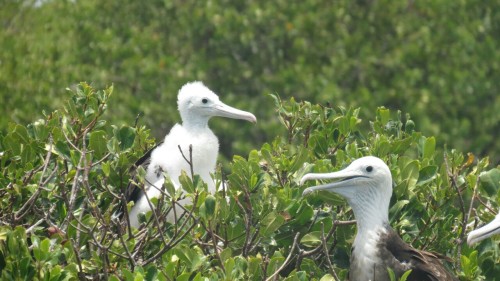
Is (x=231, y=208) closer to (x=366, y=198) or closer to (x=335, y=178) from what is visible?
(x=335, y=178)

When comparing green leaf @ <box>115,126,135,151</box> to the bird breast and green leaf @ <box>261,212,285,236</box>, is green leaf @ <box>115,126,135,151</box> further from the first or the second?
green leaf @ <box>261,212,285,236</box>

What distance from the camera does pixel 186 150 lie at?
7766 mm

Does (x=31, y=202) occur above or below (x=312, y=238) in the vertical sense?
above

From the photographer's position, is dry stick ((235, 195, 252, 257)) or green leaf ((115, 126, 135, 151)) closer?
dry stick ((235, 195, 252, 257))

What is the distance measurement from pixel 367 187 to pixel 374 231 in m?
0.22

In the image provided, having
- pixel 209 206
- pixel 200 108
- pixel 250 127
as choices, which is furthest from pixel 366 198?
pixel 250 127

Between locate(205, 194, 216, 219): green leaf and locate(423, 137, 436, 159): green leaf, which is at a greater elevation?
locate(205, 194, 216, 219): green leaf

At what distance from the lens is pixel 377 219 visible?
6.47m

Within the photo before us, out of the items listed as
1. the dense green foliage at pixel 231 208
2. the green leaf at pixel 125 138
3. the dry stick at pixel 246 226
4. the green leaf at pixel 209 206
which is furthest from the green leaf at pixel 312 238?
the green leaf at pixel 125 138

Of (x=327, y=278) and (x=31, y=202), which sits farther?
(x=31, y=202)

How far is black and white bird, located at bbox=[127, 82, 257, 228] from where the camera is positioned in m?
7.57

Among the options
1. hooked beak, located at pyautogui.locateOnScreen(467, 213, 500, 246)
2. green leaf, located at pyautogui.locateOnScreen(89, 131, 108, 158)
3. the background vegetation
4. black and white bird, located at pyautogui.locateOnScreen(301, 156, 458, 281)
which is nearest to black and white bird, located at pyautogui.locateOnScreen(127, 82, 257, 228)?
the background vegetation

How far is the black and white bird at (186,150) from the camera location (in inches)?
298

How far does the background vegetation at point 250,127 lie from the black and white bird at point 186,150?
0.17 meters
